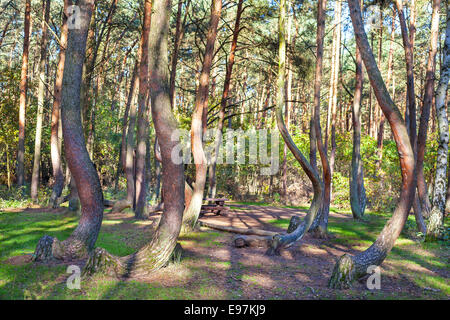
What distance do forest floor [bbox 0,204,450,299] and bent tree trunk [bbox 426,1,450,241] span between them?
1.53 feet

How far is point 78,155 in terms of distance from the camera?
6.38 m

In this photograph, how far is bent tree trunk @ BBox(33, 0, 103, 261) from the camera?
20.9ft

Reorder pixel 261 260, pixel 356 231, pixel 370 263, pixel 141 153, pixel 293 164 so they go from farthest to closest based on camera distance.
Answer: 1. pixel 293 164
2. pixel 141 153
3. pixel 356 231
4. pixel 261 260
5. pixel 370 263

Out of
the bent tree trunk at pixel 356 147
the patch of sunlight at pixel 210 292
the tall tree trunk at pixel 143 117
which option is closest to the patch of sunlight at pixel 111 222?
the tall tree trunk at pixel 143 117

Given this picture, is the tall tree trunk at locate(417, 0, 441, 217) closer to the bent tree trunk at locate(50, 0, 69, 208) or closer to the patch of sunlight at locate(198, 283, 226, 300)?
the patch of sunlight at locate(198, 283, 226, 300)

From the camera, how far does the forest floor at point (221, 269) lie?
4996 mm

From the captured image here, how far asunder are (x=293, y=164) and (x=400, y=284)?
16.4m

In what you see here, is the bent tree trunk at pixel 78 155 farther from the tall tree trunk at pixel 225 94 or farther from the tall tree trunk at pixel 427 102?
the tall tree trunk at pixel 427 102

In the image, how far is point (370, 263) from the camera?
5719 mm

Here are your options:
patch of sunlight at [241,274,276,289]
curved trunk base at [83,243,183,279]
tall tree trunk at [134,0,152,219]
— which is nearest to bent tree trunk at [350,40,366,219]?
tall tree trunk at [134,0,152,219]

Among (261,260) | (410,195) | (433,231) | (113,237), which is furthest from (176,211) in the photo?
(433,231)

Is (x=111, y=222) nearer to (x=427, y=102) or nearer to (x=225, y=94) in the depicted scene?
(x=225, y=94)

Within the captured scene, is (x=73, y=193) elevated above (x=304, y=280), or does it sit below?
above
